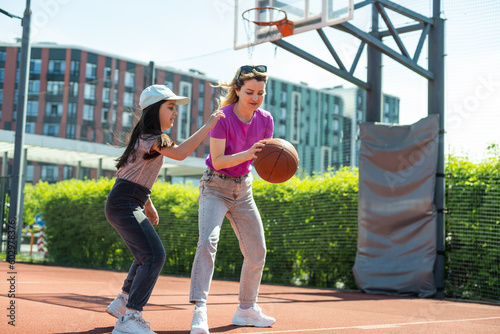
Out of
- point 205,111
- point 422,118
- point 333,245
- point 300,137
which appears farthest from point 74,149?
point 422,118

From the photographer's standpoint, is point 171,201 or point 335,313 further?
Answer: point 171,201

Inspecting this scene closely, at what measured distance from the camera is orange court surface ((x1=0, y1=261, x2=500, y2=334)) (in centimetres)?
453

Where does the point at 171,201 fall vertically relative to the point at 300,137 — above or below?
below

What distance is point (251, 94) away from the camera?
15.1 feet

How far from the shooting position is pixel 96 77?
72.8 meters

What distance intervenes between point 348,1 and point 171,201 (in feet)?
21.9

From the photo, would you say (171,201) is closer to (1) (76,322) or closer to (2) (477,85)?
(2) (477,85)

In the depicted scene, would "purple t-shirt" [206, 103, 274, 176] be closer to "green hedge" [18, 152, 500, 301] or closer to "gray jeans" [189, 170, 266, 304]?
"gray jeans" [189, 170, 266, 304]

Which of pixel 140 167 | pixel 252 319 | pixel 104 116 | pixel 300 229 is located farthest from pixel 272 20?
pixel 104 116

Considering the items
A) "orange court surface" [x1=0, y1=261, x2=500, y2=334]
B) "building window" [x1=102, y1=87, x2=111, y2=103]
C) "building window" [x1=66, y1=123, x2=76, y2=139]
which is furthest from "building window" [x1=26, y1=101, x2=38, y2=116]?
"orange court surface" [x1=0, y1=261, x2=500, y2=334]

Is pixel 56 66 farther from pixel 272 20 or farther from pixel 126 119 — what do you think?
pixel 272 20

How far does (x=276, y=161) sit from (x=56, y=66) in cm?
7264

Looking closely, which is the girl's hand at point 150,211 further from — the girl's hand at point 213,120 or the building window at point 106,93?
the building window at point 106,93

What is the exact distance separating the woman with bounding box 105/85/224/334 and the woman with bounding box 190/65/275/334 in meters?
0.36
